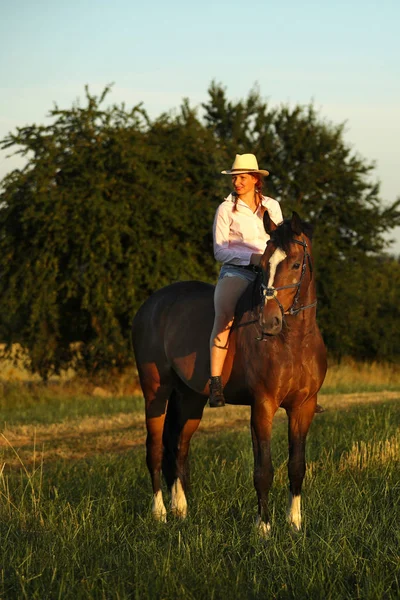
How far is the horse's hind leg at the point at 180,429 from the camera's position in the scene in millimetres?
8430

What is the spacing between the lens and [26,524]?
667 centimetres

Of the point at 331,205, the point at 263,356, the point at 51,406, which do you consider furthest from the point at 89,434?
the point at 331,205

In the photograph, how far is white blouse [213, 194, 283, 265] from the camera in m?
7.59

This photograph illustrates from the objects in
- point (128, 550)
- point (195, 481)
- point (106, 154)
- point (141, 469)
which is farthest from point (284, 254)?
point (106, 154)

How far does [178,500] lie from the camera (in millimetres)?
7945

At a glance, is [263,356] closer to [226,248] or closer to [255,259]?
[255,259]

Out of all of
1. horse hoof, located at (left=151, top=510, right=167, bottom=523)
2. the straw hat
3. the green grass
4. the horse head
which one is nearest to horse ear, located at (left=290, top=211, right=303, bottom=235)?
the horse head

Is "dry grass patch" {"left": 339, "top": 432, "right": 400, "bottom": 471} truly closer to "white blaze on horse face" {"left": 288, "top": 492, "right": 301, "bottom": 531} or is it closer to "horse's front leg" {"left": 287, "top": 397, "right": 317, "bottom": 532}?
"horse's front leg" {"left": 287, "top": 397, "right": 317, "bottom": 532}

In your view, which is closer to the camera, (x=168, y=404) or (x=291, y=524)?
(x=291, y=524)

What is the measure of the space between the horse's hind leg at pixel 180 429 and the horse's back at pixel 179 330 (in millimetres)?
419

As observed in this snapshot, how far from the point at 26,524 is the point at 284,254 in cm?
274

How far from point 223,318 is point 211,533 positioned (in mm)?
2011

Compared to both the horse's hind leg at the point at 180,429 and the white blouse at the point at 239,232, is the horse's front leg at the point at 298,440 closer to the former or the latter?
the white blouse at the point at 239,232

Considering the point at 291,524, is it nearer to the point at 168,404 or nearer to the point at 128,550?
the point at 128,550
